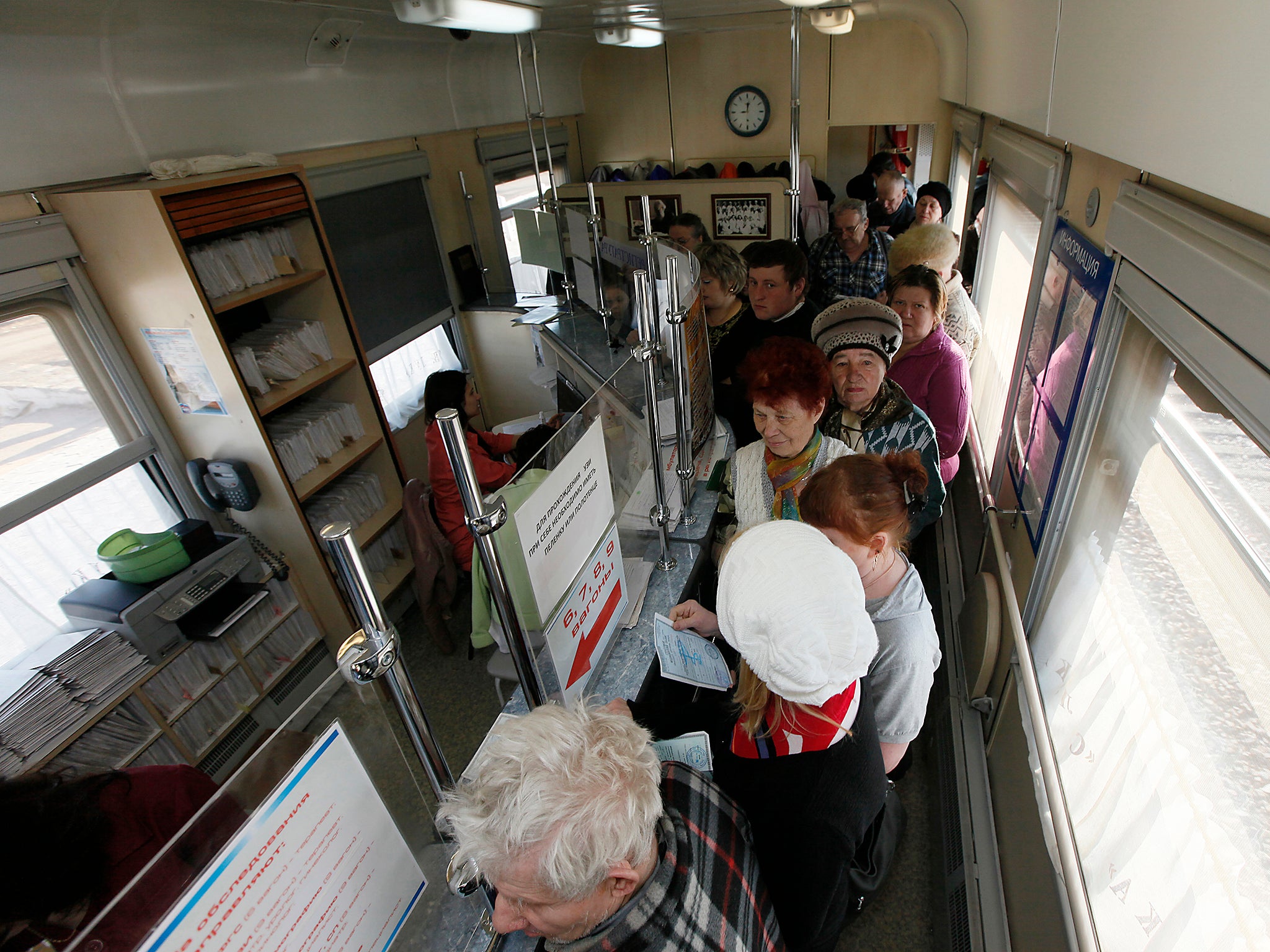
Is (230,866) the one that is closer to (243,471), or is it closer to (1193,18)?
(1193,18)

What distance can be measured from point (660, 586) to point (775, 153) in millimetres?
6341

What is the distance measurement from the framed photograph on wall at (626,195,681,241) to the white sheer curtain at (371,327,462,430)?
218cm

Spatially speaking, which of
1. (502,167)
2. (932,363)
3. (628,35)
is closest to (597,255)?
(932,363)

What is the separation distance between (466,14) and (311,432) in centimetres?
218

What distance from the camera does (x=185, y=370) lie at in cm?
279

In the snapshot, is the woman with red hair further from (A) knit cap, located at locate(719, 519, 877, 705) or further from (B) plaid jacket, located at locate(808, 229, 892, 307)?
(B) plaid jacket, located at locate(808, 229, 892, 307)

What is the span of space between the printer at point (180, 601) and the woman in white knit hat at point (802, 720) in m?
2.53

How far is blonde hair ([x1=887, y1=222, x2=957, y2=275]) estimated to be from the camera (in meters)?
3.29

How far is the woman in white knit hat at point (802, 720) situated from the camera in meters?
1.15

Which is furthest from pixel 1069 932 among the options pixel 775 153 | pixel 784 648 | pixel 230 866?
pixel 775 153

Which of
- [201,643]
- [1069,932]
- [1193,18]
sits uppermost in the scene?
[1193,18]

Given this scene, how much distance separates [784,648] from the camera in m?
1.14

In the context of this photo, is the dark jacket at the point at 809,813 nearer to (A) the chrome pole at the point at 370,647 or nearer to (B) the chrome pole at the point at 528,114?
(A) the chrome pole at the point at 370,647

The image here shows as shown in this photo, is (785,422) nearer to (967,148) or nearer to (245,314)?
(245,314)
